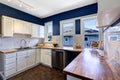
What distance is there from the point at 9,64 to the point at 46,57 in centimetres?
154

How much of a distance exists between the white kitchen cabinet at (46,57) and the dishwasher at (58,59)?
24cm

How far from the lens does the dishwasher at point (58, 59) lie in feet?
10.6

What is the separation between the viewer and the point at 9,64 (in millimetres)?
2594

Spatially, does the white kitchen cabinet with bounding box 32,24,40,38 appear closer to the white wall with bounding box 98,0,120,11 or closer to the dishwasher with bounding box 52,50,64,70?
the dishwasher with bounding box 52,50,64,70

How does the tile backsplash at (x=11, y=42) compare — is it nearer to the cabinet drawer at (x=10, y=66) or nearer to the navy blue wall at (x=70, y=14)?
the cabinet drawer at (x=10, y=66)

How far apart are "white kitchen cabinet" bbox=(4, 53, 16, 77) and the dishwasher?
4.97 feet

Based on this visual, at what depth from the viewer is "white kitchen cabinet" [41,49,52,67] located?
3.61m

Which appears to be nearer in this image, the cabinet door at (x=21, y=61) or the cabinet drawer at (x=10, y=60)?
the cabinet drawer at (x=10, y=60)

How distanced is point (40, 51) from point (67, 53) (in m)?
1.50

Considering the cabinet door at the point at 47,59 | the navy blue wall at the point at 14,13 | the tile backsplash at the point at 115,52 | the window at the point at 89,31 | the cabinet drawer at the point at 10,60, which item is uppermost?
the navy blue wall at the point at 14,13

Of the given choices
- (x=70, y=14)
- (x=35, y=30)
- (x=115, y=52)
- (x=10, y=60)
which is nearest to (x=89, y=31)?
(x=70, y=14)

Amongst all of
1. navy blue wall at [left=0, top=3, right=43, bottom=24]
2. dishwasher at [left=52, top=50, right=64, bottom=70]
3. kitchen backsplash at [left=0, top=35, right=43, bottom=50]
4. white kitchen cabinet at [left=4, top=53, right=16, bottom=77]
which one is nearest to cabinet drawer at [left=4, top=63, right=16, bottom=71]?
white kitchen cabinet at [left=4, top=53, right=16, bottom=77]

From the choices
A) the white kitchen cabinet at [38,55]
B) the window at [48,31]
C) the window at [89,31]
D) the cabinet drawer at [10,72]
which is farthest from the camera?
the window at [48,31]

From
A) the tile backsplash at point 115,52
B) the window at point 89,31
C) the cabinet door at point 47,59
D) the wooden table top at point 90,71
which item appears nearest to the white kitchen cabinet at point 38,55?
the cabinet door at point 47,59
